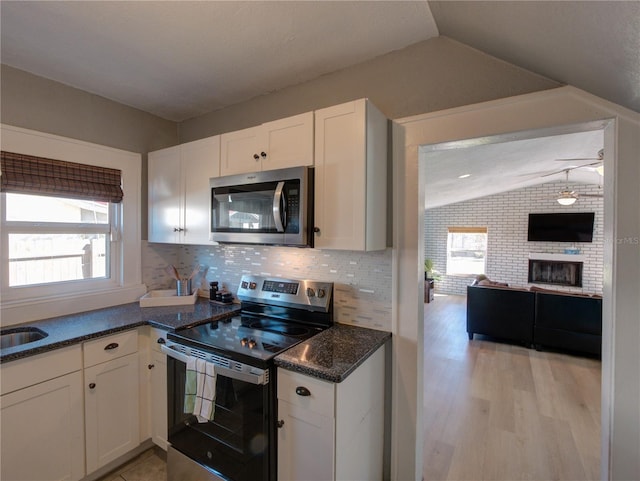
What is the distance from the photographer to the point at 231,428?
4.86 feet

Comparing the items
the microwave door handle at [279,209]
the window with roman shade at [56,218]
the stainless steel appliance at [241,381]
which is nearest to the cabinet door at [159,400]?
the stainless steel appliance at [241,381]

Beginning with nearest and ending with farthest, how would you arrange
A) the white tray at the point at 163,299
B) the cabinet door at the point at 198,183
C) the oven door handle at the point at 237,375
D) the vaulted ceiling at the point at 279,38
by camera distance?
the vaulted ceiling at the point at 279,38, the oven door handle at the point at 237,375, the cabinet door at the point at 198,183, the white tray at the point at 163,299

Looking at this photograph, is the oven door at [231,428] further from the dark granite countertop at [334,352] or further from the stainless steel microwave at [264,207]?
the stainless steel microwave at [264,207]

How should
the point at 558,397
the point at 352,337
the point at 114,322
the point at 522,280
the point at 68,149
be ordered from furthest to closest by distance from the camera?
the point at 522,280, the point at 558,397, the point at 68,149, the point at 114,322, the point at 352,337

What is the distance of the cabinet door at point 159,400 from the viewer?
1.86m

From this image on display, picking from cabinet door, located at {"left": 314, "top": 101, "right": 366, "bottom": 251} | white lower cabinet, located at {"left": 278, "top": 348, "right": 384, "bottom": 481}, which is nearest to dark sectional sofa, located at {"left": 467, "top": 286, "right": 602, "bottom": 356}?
white lower cabinet, located at {"left": 278, "top": 348, "right": 384, "bottom": 481}

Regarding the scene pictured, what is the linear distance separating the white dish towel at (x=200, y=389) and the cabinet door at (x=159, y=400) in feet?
1.14

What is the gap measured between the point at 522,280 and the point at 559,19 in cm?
724

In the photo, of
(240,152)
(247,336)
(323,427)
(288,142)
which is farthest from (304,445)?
(240,152)

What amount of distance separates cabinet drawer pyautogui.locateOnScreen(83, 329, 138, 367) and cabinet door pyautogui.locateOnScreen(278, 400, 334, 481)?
112 centimetres

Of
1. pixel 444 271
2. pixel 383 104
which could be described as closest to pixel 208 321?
pixel 383 104

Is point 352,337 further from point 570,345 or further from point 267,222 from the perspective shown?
point 570,345

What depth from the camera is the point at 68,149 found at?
6.68 feet

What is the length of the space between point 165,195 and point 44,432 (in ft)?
5.19
